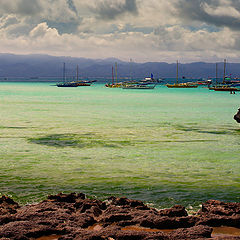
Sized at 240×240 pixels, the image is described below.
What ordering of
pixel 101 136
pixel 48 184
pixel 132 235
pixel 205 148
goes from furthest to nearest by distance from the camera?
pixel 101 136
pixel 205 148
pixel 48 184
pixel 132 235

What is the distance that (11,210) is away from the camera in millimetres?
9242

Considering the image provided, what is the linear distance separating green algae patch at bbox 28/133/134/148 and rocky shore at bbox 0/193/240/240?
10583 millimetres

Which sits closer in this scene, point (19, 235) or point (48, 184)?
point (19, 235)

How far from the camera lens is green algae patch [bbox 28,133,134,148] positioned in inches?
815

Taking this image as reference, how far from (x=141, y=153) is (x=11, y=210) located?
395 inches

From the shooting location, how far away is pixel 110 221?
347 inches

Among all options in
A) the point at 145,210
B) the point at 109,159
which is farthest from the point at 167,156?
the point at 145,210

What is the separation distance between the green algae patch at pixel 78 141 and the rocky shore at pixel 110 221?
1058 centimetres

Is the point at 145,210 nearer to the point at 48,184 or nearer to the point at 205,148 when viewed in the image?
the point at 48,184

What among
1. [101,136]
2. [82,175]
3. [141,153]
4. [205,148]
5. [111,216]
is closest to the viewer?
[111,216]

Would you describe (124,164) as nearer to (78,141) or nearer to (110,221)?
(78,141)

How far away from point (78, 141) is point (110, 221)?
13282 millimetres

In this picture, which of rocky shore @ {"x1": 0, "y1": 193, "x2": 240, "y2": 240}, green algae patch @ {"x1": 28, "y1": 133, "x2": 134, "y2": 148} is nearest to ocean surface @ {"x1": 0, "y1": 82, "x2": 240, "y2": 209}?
green algae patch @ {"x1": 28, "y1": 133, "x2": 134, "y2": 148}

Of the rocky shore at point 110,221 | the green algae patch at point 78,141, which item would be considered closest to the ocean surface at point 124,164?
the green algae patch at point 78,141
